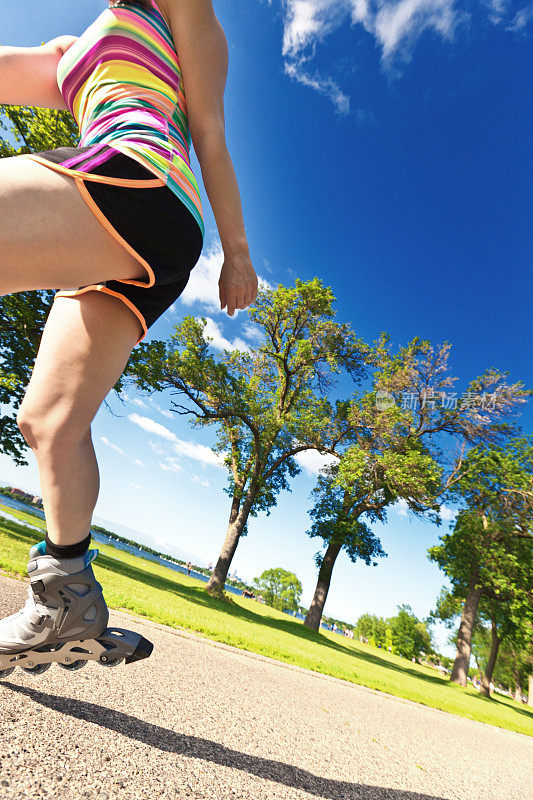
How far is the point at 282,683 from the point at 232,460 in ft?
50.3

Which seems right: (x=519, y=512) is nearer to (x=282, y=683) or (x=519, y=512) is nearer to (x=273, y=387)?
(x=273, y=387)

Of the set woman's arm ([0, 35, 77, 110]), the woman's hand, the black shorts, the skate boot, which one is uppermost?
woman's arm ([0, 35, 77, 110])

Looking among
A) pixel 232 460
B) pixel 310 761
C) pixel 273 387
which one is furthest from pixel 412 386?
pixel 310 761

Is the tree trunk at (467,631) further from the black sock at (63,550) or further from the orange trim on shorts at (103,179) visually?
the orange trim on shorts at (103,179)

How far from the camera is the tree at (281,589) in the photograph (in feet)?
212

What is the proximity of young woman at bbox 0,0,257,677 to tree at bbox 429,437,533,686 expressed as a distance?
19.6m

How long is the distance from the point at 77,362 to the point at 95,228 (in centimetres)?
34

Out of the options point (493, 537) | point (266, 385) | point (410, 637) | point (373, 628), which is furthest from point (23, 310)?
point (373, 628)

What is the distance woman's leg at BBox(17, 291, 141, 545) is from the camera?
1003 millimetres

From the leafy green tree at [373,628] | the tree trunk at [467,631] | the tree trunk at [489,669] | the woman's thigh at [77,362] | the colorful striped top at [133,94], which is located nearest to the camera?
the colorful striped top at [133,94]

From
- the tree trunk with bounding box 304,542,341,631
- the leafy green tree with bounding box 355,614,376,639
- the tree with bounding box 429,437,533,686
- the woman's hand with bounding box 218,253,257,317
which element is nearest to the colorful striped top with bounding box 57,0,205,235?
the woman's hand with bounding box 218,253,257,317

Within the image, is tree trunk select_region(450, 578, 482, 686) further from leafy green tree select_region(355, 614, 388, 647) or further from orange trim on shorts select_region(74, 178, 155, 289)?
leafy green tree select_region(355, 614, 388, 647)

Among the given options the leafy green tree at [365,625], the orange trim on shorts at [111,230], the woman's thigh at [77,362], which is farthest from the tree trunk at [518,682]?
the orange trim on shorts at [111,230]

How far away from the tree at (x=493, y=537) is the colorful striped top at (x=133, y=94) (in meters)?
19.7
